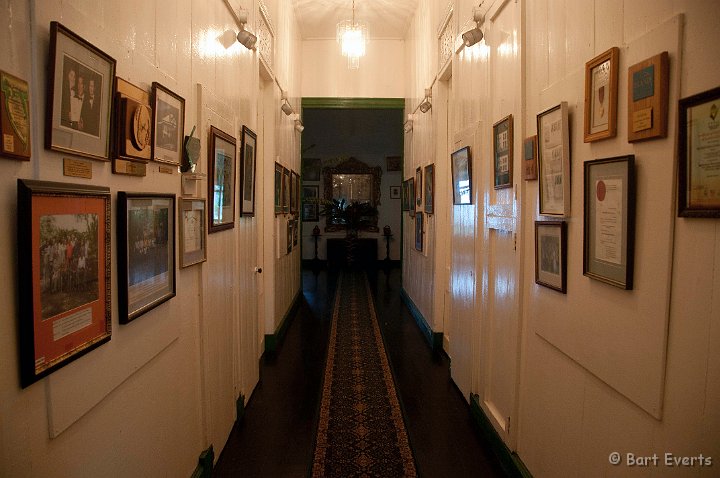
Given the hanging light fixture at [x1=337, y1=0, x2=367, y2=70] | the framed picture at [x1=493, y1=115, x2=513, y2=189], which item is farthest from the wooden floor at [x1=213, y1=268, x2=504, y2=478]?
the hanging light fixture at [x1=337, y1=0, x2=367, y2=70]

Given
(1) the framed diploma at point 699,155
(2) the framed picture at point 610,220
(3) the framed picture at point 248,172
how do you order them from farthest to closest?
(3) the framed picture at point 248,172 → (2) the framed picture at point 610,220 → (1) the framed diploma at point 699,155

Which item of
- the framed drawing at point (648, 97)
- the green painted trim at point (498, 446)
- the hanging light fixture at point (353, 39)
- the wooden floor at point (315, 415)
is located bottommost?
the wooden floor at point (315, 415)

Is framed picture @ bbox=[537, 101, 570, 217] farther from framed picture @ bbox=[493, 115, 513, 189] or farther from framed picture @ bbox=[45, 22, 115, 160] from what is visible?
framed picture @ bbox=[45, 22, 115, 160]

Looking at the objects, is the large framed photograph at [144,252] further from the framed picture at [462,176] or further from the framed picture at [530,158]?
the framed picture at [462,176]

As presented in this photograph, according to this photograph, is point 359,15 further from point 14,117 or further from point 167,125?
point 14,117

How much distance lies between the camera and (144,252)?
5.76 ft

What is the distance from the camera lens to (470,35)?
3.29 meters

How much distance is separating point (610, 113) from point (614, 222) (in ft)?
1.23

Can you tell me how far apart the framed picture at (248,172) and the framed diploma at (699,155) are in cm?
270

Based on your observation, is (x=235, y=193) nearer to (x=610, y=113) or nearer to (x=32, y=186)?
(x=32, y=186)

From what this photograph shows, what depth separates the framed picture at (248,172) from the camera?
339cm

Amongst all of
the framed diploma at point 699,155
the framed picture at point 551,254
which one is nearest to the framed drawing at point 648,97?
the framed diploma at point 699,155

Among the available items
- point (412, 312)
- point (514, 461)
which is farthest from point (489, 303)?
point (412, 312)

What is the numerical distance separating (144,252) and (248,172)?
6.23 feet
